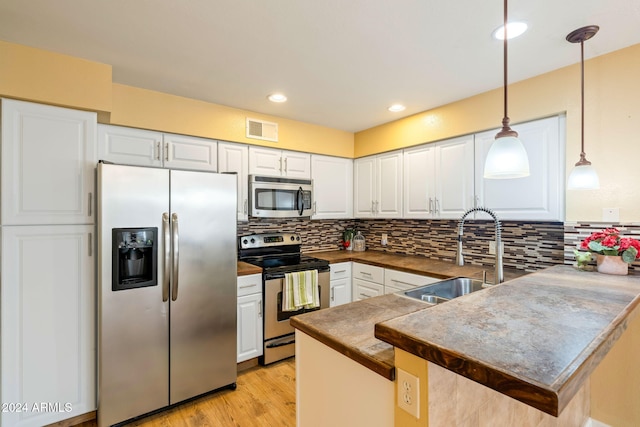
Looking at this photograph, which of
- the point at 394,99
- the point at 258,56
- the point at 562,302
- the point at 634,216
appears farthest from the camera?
the point at 394,99

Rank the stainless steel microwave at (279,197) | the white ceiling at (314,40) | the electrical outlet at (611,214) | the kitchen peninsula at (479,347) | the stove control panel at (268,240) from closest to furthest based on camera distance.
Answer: the kitchen peninsula at (479,347), the white ceiling at (314,40), the electrical outlet at (611,214), the stainless steel microwave at (279,197), the stove control panel at (268,240)

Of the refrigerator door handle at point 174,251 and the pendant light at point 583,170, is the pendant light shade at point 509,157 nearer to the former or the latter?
the pendant light at point 583,170

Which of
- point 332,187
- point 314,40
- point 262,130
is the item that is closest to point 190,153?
point 262,130

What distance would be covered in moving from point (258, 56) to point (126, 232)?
1439 millimetres

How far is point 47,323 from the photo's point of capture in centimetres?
188

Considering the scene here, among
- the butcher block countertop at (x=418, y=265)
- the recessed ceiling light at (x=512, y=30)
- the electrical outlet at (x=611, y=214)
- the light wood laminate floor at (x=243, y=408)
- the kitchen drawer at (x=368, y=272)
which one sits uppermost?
the recessed ceiling light at (x=512, y=30)

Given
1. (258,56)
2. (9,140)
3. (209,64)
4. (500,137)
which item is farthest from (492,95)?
(9,140)

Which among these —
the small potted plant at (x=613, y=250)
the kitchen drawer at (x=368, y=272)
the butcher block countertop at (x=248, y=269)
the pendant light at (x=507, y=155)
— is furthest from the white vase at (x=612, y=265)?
the butcher block countertop at (x=248, y=269)

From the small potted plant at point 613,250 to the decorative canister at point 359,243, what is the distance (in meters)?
2.39

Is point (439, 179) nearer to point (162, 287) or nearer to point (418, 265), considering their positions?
point (418, 265)

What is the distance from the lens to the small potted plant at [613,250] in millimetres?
1656

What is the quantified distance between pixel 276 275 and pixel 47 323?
61.8 inches

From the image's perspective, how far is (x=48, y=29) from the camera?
1.65 metres

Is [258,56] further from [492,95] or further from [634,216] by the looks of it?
[634,216]
